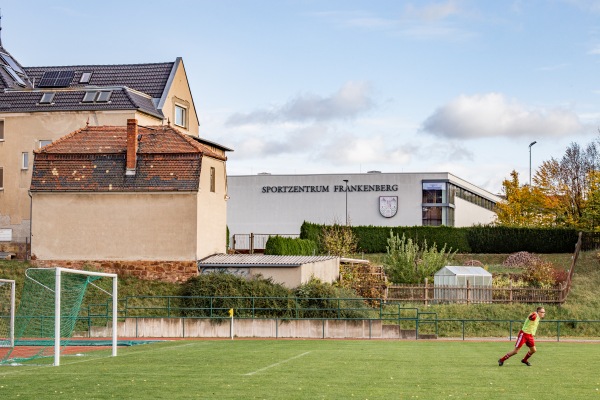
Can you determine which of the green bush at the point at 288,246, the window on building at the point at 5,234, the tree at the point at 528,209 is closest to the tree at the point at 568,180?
the tree at the point at 528,209

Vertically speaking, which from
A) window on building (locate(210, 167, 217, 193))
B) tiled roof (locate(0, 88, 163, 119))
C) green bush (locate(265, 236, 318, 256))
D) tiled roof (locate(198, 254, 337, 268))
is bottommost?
tiled roof (locate(198, 254, 337, 268))

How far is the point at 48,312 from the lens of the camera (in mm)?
38938

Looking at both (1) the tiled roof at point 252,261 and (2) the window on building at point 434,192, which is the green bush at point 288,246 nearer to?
(1) the tiled roof at point 252,261

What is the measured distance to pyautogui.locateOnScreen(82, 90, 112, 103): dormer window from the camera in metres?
55.8

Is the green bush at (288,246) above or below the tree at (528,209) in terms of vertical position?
below

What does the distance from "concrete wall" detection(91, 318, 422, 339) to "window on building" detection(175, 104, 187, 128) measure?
23250mm

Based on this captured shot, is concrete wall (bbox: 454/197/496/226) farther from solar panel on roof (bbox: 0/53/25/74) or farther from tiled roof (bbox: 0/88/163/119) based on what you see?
solar panel on roof (bbox: 0/53/25/74)

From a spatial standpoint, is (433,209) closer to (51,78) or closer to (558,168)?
(558,168)

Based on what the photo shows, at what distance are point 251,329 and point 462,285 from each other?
532 inches

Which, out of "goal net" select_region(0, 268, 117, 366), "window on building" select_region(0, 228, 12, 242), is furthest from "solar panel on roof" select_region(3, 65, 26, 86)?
"goal net" select_region(0, 268, 117, 366)

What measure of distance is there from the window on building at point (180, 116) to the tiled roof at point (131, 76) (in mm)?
2150

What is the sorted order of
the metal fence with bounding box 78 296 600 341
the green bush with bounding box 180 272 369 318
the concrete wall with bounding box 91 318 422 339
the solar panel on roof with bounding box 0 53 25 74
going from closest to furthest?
the concrete wall with bounding box 91 318 422 339
the metal fence with bounding box 78 296 600 341
the green bush with bounding box 180 272 369 318
the solar panel on roof with bounding box 0 53 25 74

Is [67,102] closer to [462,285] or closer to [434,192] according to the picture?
[462,285]

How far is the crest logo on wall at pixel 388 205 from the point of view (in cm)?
9025
